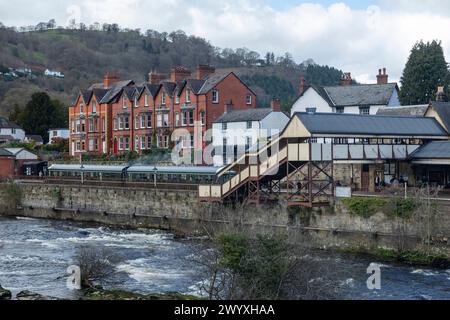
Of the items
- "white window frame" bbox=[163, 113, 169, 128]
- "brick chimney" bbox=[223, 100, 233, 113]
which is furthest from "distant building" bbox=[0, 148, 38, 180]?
"brick chimney" bbox=[223, 100, 233, 113]

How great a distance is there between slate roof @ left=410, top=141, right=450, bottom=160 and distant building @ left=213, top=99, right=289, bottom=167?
16848 millimetres

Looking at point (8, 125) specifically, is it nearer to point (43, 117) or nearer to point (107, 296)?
point (43, 117)

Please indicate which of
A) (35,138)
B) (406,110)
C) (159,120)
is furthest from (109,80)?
(406,110)

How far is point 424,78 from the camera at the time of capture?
74.6 meters

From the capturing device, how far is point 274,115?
62.2m

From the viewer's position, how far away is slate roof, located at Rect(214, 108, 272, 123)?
6194cm

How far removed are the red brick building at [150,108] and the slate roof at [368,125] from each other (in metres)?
25.8

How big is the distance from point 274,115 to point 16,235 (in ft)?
80.2

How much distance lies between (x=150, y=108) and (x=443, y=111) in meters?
34.6

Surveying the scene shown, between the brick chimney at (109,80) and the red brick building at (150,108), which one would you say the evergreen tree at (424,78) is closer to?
the red brick building at (150,108)

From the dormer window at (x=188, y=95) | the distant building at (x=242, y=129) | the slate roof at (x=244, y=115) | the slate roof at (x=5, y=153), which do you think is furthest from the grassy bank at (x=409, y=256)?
the slate roof at (x=5, y=153)

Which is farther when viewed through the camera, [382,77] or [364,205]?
[382,77]

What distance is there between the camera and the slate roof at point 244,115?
203 ft

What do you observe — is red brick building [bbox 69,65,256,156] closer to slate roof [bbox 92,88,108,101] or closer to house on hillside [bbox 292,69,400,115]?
slate roof [bbox 92,88,108,101]
